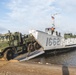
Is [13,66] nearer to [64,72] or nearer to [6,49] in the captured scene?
[64,72]

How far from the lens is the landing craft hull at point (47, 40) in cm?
2249

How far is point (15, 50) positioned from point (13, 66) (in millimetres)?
13197

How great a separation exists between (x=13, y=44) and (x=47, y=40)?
658 cm

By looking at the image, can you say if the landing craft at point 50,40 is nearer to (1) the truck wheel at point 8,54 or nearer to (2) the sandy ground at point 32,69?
(1) the truck wheel at point 8,54

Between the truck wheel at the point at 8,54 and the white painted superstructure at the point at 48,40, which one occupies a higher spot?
the white painted superstructure at the point at 48,40

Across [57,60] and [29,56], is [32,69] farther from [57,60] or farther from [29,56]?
[57,60]

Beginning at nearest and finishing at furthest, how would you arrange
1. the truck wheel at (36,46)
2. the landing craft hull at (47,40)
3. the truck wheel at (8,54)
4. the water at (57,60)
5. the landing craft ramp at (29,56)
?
the truck wheel at (8,54) → the landing craft ramp at (29,56) → the water at (57,60) → the landing craft hull at (47,40) → the truck wheel at (36,46)

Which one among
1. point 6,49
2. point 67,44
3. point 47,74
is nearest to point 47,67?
point 47,74

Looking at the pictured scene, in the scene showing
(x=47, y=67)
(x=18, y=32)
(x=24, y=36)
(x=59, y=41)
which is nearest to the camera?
(x=47, y=67)

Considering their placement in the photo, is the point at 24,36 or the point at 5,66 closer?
the point at 5,66

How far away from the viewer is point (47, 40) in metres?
24.0

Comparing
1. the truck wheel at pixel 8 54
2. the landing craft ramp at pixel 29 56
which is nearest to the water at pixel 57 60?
the landing craft ramp at pixel 29 56

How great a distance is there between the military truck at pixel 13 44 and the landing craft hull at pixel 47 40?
3.84 ft

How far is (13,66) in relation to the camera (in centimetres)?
550
